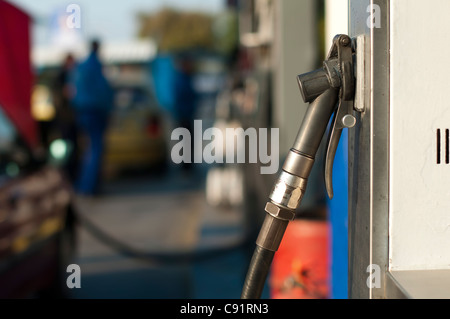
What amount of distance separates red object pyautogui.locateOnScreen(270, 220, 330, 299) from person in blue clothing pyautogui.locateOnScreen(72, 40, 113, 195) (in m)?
7.00

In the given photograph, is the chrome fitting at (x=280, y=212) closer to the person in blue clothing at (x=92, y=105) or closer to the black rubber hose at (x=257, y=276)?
the black rubber hose at (x=257, y=276)

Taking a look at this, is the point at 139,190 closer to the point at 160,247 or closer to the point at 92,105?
the point at 92,105

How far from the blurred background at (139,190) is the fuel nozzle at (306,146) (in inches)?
18.2

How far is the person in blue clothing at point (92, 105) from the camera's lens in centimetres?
1005

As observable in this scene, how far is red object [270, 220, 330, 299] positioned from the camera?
11.2 ft

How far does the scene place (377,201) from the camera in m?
1.56

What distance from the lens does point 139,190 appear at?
1105 cm

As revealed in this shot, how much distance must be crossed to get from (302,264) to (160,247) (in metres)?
3.50

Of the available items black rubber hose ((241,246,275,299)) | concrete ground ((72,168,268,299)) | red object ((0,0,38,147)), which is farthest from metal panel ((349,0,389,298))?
concrete ground ((72,168,268,299))

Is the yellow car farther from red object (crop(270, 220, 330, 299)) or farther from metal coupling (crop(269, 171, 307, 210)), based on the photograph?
metal coupling (crop(269, 171, 307, 210))
